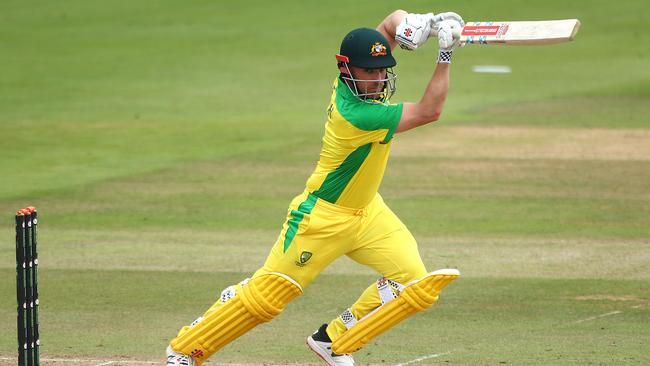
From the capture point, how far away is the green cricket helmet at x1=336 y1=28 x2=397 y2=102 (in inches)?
294

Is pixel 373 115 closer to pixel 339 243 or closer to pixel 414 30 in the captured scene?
pixel 414 30

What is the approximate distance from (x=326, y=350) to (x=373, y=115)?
1692 mm

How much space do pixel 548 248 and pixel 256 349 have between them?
480 cm

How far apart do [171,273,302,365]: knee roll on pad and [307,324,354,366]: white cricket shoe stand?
635mm

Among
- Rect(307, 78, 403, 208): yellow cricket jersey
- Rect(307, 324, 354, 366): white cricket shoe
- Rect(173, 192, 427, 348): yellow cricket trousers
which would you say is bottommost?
Rect(307, 324, 354, 366): white cricket shoe

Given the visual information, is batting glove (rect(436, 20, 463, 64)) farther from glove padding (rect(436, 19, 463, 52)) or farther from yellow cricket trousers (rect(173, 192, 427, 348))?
yellow cricket trousers (rect(173, 192, 427, 348))

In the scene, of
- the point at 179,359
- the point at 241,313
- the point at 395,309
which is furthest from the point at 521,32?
the point at 179,359

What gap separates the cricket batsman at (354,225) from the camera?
7.47 m

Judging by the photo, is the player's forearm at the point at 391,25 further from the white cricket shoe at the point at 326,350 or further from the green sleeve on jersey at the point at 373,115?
the white cricket shoe at the point at 326,350

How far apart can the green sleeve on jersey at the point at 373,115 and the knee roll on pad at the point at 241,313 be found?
1.03 meters

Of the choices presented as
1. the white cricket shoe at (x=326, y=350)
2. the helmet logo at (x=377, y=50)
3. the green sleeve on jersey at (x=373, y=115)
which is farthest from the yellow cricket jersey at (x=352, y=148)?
the white cricket shoe at (x=326, y=350)

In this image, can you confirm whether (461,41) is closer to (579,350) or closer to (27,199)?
(579,350)

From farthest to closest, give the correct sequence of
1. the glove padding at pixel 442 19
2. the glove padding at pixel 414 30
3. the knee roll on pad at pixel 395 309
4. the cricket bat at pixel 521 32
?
1. the knee roll on pad at pixel 395 309
2. the glove padding at pixel 414 30
3. the glove padding at pixel 442 19
4. the cricket bat at pixel 521 32

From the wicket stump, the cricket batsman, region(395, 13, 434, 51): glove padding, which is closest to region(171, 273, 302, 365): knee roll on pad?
the cricket batsman
